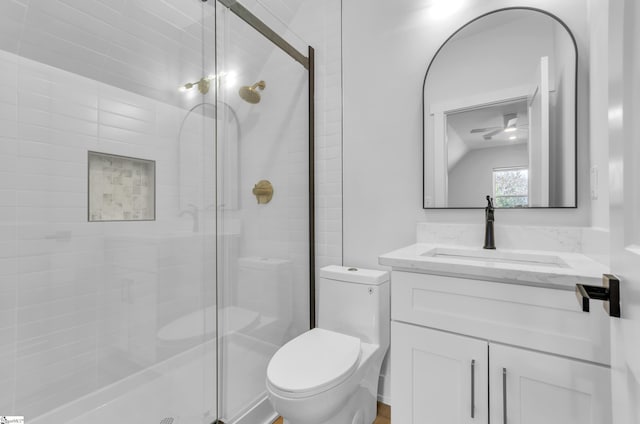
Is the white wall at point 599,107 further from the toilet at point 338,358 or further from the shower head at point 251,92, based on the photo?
the shower head at point 251,92

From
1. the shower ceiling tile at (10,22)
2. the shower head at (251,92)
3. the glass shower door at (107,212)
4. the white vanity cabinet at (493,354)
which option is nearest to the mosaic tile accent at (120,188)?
the glass shower door at (107,212)

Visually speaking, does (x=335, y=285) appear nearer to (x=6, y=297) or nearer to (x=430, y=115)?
(x=430, y=115)

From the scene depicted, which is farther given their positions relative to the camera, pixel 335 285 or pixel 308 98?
pixel 308 98

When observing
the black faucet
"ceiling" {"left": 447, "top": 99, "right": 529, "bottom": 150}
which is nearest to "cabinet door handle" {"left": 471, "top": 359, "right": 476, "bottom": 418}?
the black faucet

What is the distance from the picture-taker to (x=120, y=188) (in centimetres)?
142

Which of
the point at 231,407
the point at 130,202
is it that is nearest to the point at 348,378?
the point at 231,407

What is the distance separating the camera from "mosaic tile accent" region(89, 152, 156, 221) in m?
1.35

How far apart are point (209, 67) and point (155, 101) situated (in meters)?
0.31

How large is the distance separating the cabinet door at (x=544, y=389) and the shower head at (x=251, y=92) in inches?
60.7

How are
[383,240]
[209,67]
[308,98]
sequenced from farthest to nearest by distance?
[308,98], [383,240], [209,67]

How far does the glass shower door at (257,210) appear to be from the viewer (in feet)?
4.97

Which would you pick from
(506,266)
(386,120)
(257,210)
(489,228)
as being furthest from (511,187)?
(257,210)

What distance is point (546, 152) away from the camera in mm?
1367

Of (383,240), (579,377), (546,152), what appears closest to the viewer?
(579,377)
